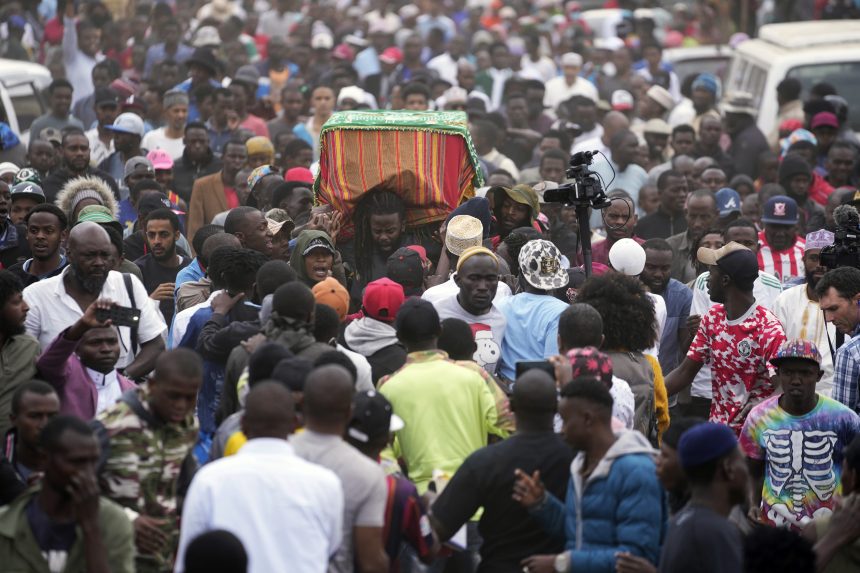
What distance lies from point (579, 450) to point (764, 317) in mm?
2746

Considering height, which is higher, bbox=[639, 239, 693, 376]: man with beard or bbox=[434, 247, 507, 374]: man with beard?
bbox=[434, 247, 507, 374]: man with beard

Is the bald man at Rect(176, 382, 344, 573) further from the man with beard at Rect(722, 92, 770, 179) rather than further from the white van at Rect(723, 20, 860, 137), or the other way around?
the white van at Rect(723, 20, 860, 137)

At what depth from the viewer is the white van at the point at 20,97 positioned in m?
15.6

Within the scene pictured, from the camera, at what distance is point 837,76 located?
55.9 ft

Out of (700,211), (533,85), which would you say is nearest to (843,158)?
(700,211)

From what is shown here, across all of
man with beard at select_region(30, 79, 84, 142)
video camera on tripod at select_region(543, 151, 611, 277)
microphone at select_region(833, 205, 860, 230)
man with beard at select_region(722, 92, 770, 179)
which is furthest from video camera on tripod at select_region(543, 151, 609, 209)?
man with beard at select_region(30, 79, 84, 142)

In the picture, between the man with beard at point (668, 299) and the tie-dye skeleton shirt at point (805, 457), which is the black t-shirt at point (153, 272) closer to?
the man with beard at point (668, 299)

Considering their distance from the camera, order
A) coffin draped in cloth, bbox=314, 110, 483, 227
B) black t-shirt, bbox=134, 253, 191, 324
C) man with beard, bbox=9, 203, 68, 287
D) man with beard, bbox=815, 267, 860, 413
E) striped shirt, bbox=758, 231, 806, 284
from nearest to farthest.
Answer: man with beard, bbox=815, 267, 860, 413 → man with beard, bbox=9, 203, 68, 287 → black t-shirt, bbox=134, 253, 191, 324 → coffin draped in cloth, bbox=314, 110, 483, 227 → striped shirt, bbox=758, 231, 806, 284

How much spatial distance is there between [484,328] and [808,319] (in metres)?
2.35

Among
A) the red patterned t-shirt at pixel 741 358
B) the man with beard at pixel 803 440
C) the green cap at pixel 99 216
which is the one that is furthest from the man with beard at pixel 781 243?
the green cap at pixel 99 216

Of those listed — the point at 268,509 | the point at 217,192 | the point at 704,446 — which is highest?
the point at 704,446

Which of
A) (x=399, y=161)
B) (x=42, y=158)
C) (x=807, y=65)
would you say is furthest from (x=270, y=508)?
(x=807, y=65)

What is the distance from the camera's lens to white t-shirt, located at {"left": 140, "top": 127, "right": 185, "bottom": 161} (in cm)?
1512

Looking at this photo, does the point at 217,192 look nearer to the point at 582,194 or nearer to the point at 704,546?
the point at 582,194
